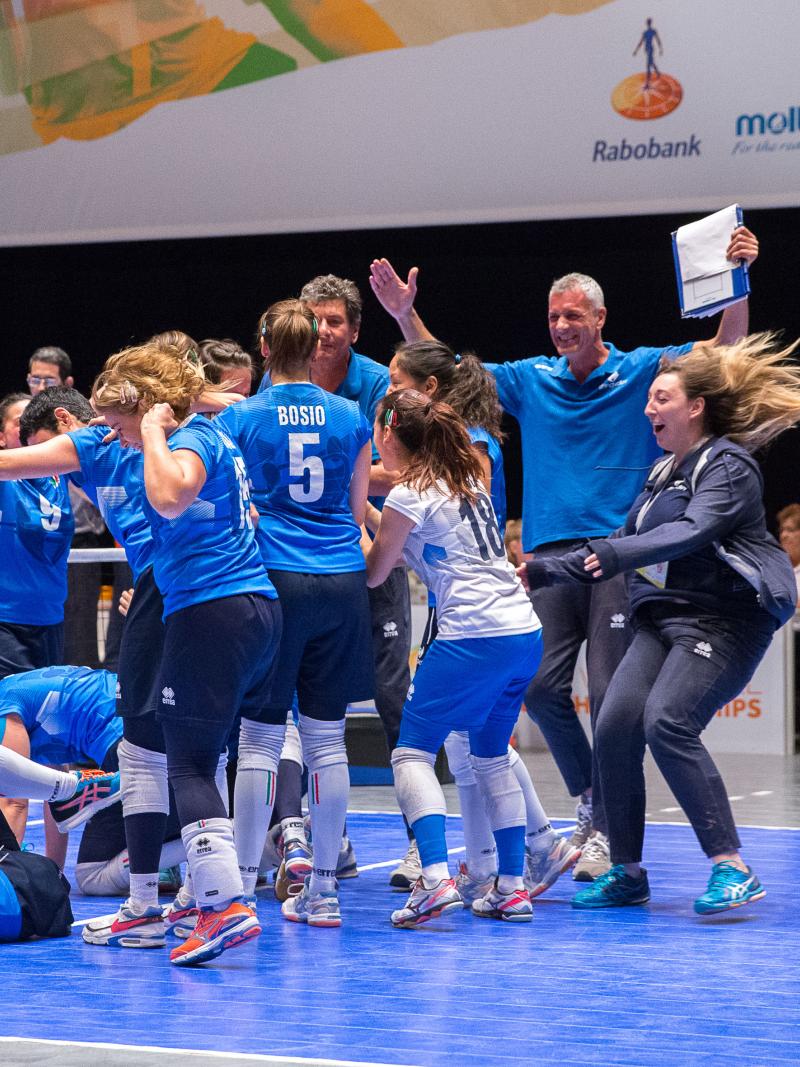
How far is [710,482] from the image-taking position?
4.82 meters

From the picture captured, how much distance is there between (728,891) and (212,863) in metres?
1.62

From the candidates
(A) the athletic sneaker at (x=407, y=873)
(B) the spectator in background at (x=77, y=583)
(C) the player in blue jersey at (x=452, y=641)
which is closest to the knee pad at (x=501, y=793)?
(C) the player in blue jersey at (x=452, y=641)

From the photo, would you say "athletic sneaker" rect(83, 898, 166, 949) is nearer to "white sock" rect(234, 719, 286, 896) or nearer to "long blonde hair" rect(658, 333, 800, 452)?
"white sock" rect(234, 719, 286, 896)

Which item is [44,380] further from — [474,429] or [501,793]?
[501,793]

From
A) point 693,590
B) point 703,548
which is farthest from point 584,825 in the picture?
point 703,548

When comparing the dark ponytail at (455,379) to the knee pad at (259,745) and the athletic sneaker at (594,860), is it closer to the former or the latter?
the knee pad at (259,745)

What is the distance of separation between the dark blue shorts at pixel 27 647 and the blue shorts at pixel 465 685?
5.70 feet

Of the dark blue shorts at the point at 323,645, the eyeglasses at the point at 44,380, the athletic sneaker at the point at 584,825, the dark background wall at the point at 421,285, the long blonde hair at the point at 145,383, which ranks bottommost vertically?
the athletic sneaker at the point at 584,825

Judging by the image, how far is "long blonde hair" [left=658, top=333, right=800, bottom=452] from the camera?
195 inches

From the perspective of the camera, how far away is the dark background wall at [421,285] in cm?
1143

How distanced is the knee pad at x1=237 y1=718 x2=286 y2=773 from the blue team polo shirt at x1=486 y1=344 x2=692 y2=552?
151cm

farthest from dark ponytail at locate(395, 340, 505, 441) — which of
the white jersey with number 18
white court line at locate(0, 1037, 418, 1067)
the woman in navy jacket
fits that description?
white court line at locate(0, 1037, 418, 1067)

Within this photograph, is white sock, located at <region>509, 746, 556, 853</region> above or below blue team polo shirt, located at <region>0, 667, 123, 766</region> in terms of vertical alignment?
below

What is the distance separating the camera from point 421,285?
12328 millimetres
